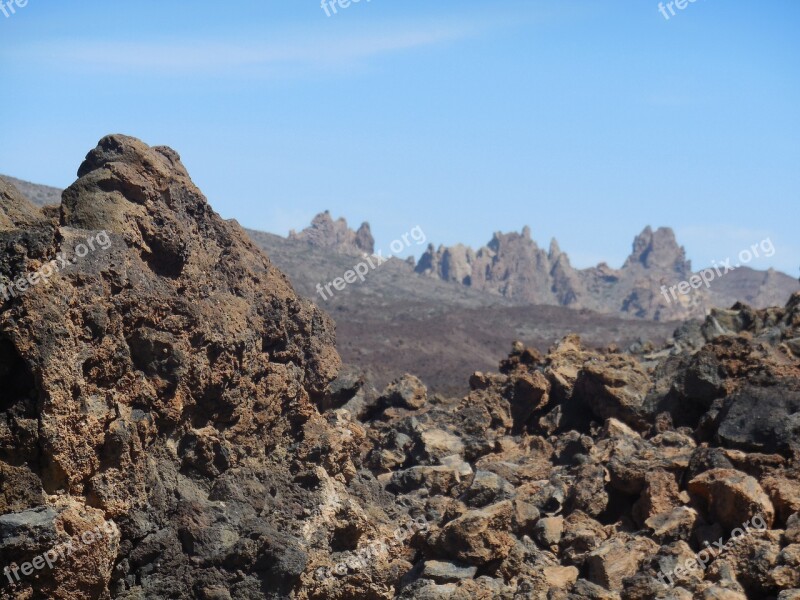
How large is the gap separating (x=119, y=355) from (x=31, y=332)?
52.8 inches

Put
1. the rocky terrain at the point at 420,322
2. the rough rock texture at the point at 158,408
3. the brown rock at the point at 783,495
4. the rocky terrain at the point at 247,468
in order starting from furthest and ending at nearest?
the rocky terrain at the point at 420,322 < the brown rock at the point at 783,495 < the rocky terrain at the point at 247,468 < the rough rock texture at the point at 158,408

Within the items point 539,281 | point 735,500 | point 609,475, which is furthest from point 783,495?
point 539,281

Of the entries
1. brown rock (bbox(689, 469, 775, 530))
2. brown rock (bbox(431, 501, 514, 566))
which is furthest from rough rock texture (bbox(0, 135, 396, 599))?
brown rock (bbox(689, 469, 775, 530))

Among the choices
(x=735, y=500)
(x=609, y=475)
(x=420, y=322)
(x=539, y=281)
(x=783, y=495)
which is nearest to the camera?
(x=735, y=500)

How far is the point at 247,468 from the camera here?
1252cm

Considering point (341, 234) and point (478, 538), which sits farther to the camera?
point (341, 234)

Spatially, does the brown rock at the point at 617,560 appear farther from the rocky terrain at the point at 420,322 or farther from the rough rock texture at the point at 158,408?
the rocky terrain at the point at 420,322

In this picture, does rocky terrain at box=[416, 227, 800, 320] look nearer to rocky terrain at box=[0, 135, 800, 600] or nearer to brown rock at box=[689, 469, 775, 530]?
rocky terrain at box=[0, 135, 800, 600]

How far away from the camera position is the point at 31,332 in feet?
31.3

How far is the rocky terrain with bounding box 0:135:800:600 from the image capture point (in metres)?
9.65

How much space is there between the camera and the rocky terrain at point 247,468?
9.65 m

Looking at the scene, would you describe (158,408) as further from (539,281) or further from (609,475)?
(539,281)

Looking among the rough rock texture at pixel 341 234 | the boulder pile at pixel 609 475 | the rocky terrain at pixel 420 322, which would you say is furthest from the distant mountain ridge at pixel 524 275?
the boulder pile at pixel 609 475

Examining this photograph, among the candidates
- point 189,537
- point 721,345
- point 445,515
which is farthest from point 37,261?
point 721,345
